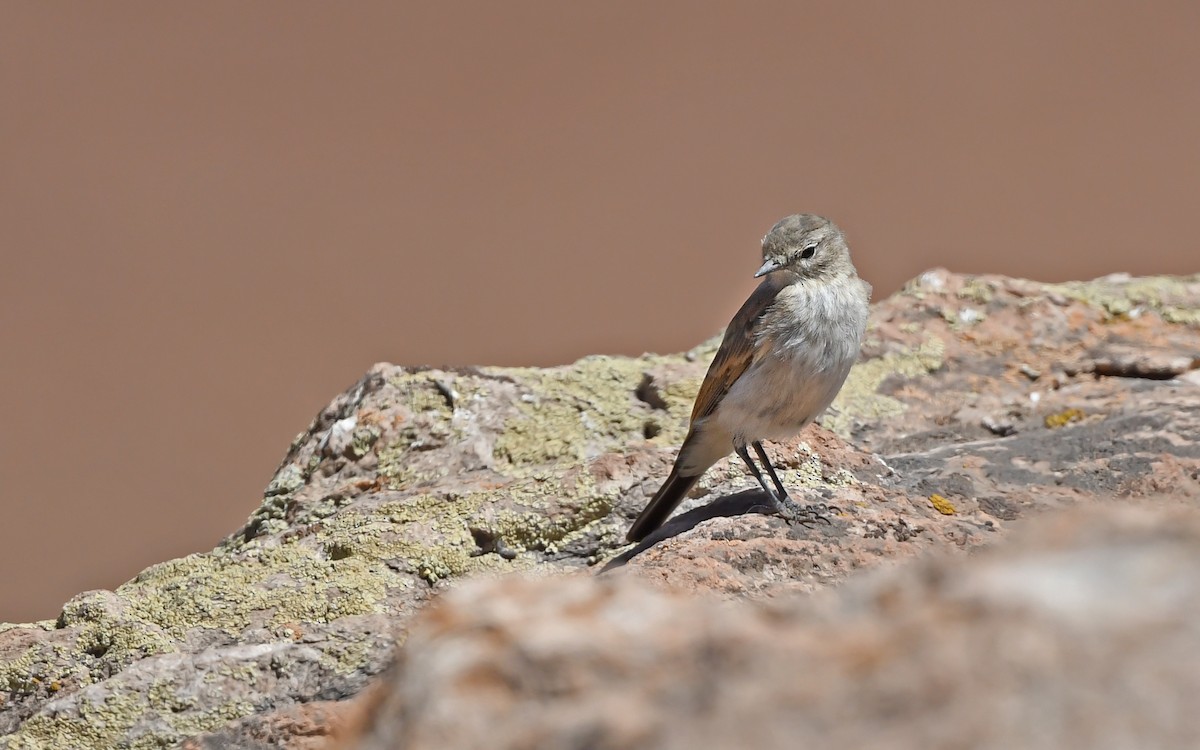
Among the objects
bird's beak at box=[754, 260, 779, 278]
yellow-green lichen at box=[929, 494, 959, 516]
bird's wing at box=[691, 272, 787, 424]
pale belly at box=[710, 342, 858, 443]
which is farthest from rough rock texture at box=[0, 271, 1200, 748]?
bird's beak at box=[754, 260, 779, 278]

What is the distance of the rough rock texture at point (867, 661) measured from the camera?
1.20 metres

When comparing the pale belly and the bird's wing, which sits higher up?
the bird's wing

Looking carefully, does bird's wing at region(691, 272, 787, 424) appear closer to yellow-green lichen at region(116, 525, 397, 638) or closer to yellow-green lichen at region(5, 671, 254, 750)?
yellow-green lichen at region(116, 525, 397, 638)

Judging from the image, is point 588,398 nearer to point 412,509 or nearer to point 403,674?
point 412,509

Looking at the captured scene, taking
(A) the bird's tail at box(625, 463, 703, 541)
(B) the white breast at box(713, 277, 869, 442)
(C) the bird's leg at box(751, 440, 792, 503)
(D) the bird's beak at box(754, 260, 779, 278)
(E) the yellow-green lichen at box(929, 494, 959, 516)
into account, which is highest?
(D) the bird's beak at box(754, 260, 779, 278)

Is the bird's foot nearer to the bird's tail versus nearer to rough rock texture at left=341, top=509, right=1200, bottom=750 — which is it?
the bird's tail

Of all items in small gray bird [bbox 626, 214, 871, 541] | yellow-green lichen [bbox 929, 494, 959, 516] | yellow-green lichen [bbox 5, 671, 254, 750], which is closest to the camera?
yellow-green lichen [bbox 5, 671, 254, 750]

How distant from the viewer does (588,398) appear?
16.8 ft

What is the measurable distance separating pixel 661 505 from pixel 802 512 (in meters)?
0.59

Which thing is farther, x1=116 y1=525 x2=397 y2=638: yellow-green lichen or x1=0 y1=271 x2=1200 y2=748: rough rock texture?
x1=116 y1=525 x2=397 y2=638: yellow-green lichen

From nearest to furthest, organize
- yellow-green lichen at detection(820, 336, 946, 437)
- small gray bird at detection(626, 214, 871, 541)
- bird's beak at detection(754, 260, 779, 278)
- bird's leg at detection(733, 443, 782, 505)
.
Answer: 1. bird's leg at detection(733, 443, 782, 505)
2. small gray bird at detection(626, 214, 871, 541)
3. bird's beak at detection(754, 260, 779, 278)
4. yellow-green lichen at detection(820, 336, 946, 437)

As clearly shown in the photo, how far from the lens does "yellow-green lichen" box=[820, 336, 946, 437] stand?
17.5 ft

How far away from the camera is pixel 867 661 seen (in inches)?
51.8

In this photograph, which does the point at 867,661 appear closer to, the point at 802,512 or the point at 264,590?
the point at 802,512
